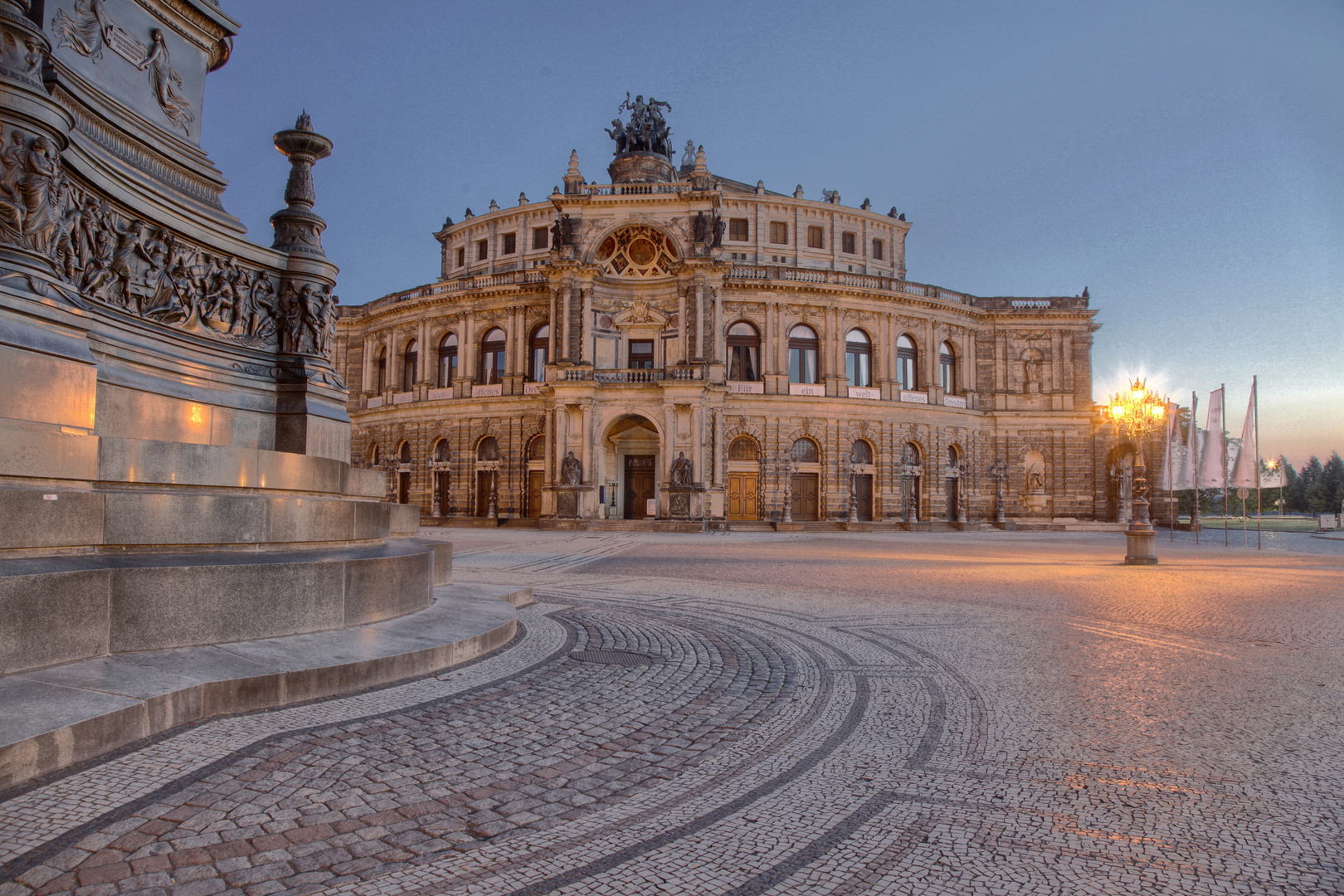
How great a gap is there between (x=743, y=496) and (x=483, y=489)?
→ 46.4 ft

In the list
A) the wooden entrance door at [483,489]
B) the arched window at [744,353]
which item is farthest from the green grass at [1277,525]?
the wooden entrance door at [483,489]

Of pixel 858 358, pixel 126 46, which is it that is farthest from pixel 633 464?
pixel 126 46

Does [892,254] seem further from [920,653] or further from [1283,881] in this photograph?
[1283,881]

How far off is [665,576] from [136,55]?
32.9 ft

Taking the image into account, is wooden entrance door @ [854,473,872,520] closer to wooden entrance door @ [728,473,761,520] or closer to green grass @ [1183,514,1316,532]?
wooden entrance door @ [728,473,761,520]

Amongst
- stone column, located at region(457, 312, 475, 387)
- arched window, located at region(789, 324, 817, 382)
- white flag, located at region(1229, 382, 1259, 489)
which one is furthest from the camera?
stone column, located at region(457, 312, 475, 387)

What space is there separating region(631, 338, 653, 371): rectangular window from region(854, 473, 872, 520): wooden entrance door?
12.4m

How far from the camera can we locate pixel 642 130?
Answer: 43.1m

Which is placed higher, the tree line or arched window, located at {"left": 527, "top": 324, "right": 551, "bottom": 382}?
arched window, located at {"left": 527, "top": 324, "right": 551, "bottom": 382}

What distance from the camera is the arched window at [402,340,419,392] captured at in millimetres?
44531

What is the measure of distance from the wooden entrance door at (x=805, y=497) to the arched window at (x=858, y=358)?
5866mm

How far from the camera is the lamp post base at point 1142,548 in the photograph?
17.0 metres

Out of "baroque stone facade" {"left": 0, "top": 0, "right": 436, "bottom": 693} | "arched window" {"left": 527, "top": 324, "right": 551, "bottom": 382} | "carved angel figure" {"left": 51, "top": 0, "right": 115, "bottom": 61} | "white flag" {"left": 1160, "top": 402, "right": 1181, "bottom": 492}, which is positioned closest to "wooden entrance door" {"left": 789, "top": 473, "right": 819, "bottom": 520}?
"arched window" {"left": 527, "top": 324, "right": 551, "bottom": 382}

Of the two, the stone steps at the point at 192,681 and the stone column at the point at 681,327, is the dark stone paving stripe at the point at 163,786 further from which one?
the stone column at the point at 681,327
